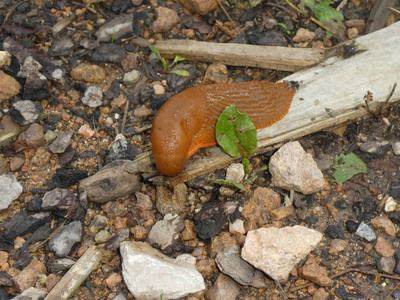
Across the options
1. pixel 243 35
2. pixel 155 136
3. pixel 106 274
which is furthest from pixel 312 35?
pixel 106 274

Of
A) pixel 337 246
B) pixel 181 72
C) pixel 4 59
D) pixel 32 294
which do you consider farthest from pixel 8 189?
pixel 337 246

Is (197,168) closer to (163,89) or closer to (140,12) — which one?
(163,89)

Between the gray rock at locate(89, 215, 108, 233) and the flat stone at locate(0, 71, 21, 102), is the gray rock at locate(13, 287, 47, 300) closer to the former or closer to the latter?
the gray rock at locate(89, 215, 108, 233)

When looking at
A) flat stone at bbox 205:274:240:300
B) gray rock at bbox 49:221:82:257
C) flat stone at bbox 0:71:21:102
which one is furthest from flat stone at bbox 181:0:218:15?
flat stone at bbox 205:274:240:300

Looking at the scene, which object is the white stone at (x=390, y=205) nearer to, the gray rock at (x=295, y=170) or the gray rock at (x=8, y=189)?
the gray rock at (x=295, y=170)

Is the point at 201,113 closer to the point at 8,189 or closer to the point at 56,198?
the point at 56,198

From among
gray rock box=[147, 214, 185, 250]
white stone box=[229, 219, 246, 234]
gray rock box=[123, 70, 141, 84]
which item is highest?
gray rock box=[123, 70, 141, 84]
